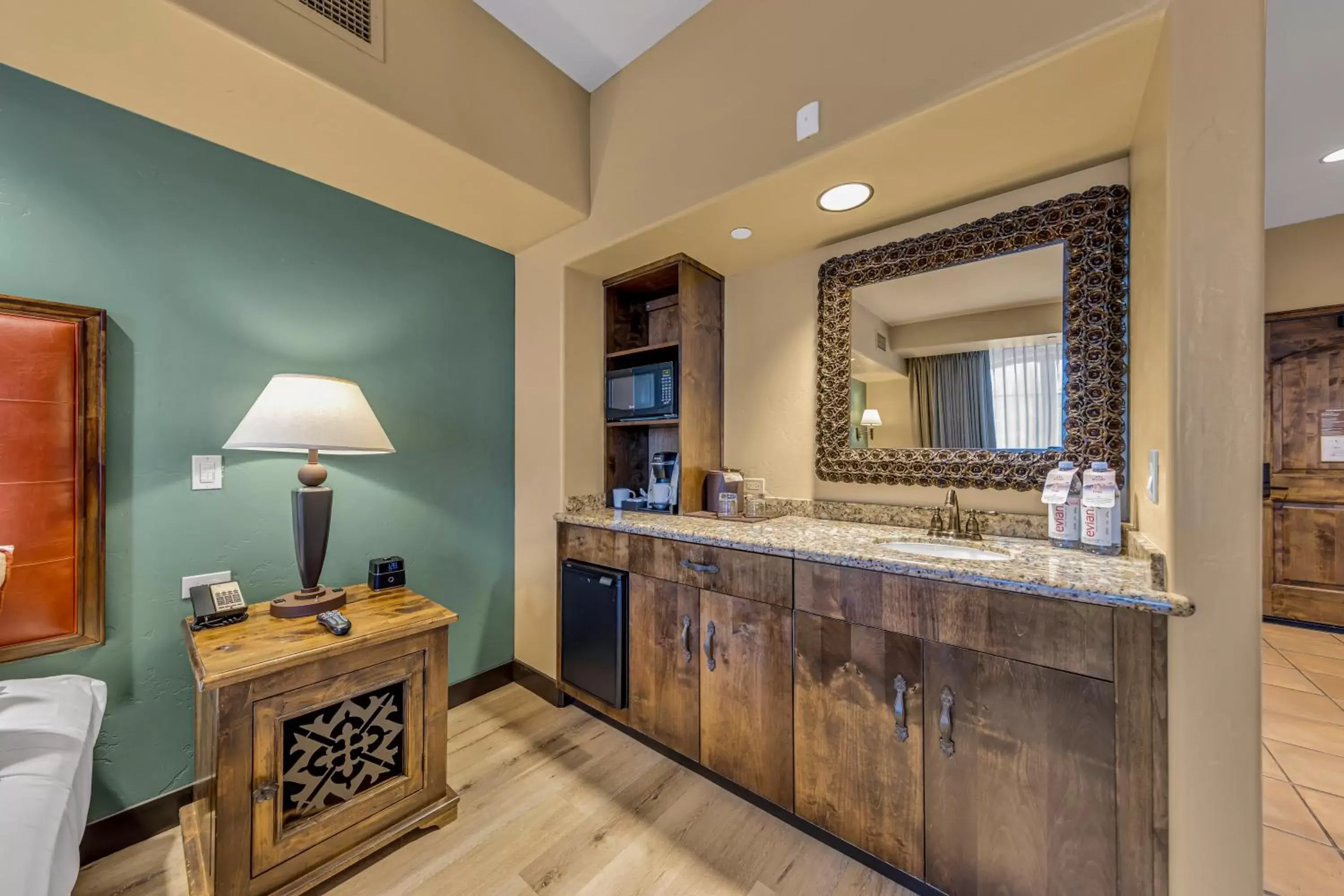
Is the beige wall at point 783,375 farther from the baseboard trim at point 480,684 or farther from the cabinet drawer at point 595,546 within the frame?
the baseboard trim at point 480,684

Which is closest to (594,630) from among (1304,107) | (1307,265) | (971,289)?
(971,289)

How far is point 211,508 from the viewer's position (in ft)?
5.81

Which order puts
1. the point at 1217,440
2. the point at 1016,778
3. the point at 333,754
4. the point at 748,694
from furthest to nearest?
the point at 748,694, the point at 333,754, the point at 1016,778, the point at 1217,440

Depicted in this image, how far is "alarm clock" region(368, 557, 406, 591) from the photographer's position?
6.53 feet

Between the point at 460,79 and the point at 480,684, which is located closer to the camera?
the point at 460,79

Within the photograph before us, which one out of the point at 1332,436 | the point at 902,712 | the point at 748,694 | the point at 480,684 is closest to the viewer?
the point at 902,712

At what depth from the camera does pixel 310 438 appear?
154cm

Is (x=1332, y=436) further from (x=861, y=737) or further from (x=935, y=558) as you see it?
(x=861, y=737)

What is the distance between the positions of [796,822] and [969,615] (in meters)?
0.96

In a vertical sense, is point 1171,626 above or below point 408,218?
below

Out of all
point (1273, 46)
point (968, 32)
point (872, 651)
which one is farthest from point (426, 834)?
point (1273, 46)

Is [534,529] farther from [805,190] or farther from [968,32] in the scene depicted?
[968,32]

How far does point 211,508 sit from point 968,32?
279 cm

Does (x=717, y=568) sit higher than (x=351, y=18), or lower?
lower
